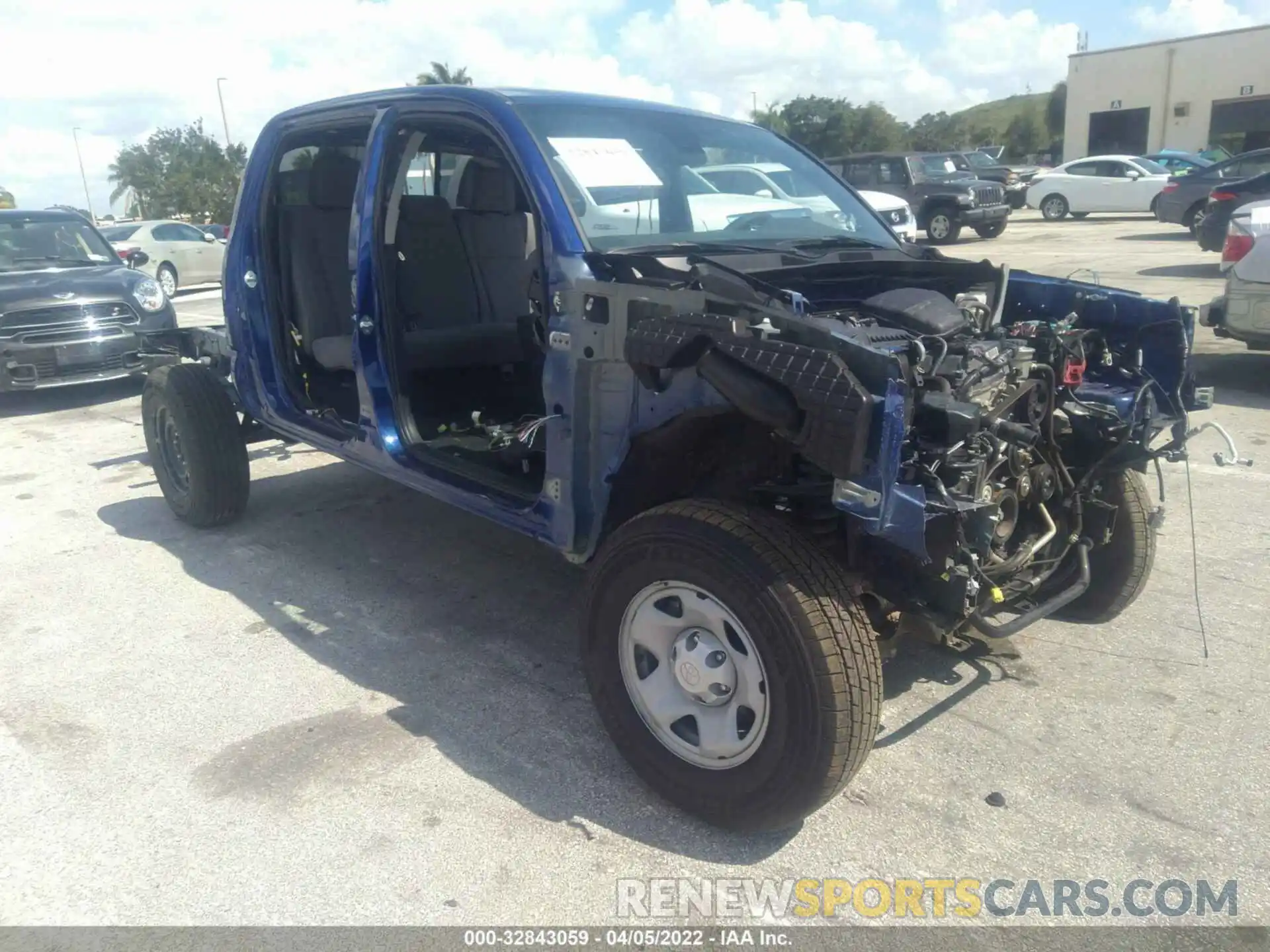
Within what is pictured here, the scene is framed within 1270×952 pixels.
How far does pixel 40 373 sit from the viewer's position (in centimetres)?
855

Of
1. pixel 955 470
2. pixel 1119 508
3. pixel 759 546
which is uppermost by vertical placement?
pixel 955 470

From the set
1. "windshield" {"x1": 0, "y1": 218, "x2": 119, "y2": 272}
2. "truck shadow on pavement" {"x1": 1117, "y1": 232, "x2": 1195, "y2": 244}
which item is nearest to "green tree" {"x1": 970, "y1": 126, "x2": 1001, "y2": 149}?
"truck shadow on pavement" {"x1": 1117, "y1": 232, "x2": 1195, "y2": 244}

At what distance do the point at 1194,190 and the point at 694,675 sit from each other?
63.5ft

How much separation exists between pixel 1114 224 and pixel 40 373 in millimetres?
23202

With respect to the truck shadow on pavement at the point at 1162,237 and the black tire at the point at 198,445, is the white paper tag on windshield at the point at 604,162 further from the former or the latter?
the truck shadow on pavement at the point at 1162,237

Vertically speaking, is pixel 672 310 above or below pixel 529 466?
above

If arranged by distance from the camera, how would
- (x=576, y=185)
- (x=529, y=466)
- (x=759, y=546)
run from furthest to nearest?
(x=529, y=466) → (x=576, y=185) → (x=759, y=546)

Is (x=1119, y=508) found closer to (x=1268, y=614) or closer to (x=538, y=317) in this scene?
(x=1268, y=614)

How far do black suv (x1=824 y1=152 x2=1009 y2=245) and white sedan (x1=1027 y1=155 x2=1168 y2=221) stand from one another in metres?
6.04

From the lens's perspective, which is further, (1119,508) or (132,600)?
(132,600)

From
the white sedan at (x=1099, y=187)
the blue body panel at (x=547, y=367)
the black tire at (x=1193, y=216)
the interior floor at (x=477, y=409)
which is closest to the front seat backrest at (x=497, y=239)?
the interior floor at (x=477, y=409)

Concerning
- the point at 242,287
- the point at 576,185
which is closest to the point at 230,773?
the point at 576,185

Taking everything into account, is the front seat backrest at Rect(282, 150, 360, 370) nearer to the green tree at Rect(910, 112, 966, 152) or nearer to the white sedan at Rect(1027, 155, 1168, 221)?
the white sedan at Rect(1027, 155, 1168, 221)

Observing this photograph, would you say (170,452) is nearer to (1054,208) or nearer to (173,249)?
(173,249)
